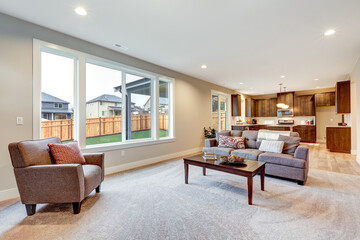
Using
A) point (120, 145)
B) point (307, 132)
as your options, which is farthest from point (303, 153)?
point (307, 132)

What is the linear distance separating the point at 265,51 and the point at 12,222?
5.04 meters

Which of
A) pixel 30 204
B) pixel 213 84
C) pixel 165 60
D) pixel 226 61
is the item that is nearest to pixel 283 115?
pixel 213 84

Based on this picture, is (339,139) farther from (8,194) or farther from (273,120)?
(8,194)

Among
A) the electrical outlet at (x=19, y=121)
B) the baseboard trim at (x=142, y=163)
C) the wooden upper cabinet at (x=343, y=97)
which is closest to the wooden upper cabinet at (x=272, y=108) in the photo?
the wooden upper cabinet at (x=343, y=97)

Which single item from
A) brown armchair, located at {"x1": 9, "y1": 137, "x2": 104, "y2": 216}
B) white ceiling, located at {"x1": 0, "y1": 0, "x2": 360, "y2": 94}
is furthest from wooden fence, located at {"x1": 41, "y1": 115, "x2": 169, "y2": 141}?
white ceiling, located at {"x1": 0, "y1": 0, "x2": 360, "y2": 94}

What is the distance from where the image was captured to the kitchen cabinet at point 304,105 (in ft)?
26.1

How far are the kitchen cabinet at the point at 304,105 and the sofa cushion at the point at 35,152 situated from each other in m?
9.80

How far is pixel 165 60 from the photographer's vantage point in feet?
14.1

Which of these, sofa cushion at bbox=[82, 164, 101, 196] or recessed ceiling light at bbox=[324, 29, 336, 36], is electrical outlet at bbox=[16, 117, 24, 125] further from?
recessed ceiling light at bbox=[324, 29, 336, 36]

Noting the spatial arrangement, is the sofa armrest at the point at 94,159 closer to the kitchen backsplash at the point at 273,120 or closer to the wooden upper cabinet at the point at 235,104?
the wooden upper cabinet at the point at 235,104

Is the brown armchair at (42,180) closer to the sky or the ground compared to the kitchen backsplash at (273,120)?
closer to the ground

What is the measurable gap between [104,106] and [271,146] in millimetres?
3776

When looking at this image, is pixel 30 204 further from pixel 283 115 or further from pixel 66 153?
pixel 283 115

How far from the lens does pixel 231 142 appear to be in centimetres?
418
